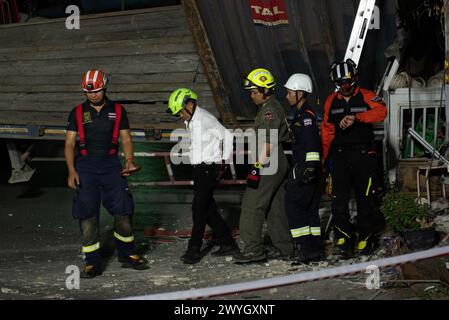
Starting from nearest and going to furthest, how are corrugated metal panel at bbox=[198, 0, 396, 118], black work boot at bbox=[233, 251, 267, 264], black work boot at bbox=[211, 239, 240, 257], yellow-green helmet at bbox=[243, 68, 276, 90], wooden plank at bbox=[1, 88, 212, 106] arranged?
yellow-green helmet at bbox=[243, 68, 276, 90] → black work boot at bbox=[233, 251, 267, 264] → black work boot at bbox=[211, 239, 240, 257] → corrugated metal panel at bbox=[198, 0, 396, 118] → wooden plank at bbox=[1, 88, 212, 106]

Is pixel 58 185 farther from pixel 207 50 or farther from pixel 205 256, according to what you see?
pixel 205 256

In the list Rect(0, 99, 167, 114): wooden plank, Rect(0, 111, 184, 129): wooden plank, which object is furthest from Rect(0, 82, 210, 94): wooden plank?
Rect(0, 111, 184, 129): wooden plank

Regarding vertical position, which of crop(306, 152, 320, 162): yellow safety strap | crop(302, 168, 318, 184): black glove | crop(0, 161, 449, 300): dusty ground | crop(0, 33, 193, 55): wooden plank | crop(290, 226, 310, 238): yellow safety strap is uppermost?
crop(0, 33, 193, 55): wooden plank

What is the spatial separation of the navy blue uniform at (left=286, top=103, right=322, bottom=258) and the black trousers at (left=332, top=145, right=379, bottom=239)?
0.21 metres

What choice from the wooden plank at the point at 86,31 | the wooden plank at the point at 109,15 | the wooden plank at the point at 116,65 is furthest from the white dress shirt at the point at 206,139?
the wooden plank at the point at 109,15

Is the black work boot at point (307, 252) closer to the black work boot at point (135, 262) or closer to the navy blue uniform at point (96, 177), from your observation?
the black work boot at point (135, 262)

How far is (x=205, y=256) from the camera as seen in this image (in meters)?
8.84

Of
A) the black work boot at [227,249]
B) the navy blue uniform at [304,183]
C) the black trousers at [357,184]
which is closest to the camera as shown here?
the navy blue uniform at [304,183]

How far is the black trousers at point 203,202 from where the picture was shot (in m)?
8.45

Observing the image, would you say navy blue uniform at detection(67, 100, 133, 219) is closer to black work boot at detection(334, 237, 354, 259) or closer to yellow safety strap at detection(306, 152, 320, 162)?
yellow safety strap at detection(306, 152, 320, 162)

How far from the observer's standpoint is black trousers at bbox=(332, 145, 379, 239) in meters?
8.02

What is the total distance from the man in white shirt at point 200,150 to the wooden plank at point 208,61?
6.21 feet

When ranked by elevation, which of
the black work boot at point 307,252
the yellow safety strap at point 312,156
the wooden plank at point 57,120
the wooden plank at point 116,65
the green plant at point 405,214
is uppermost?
the wooden plank at point 116,65
